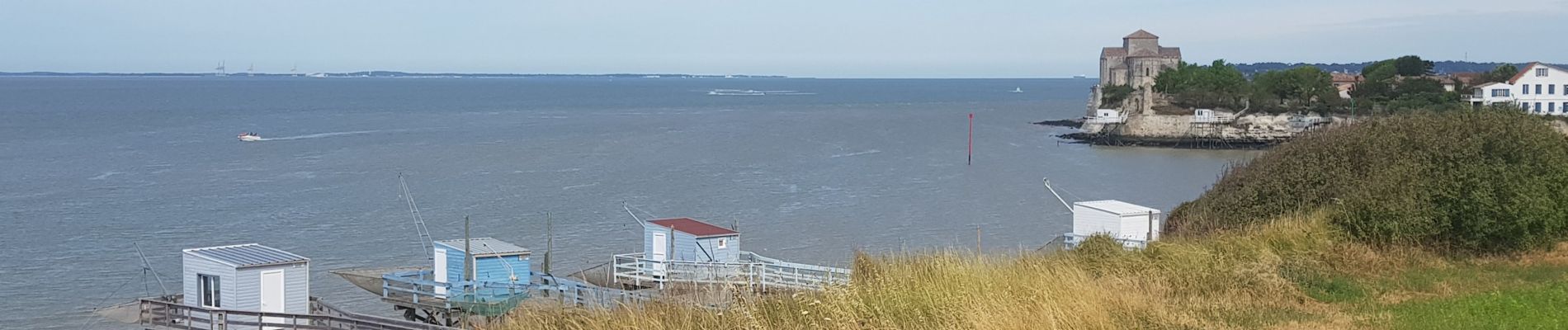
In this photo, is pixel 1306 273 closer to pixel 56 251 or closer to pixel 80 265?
pixel 80 265

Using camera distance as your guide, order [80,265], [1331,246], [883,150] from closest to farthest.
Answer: [1331,246], [80,265], [883,150]

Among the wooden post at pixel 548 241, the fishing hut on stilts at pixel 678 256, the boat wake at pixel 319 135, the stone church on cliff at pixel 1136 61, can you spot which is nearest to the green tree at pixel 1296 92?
the stone church on cliff at pixel 1136 61

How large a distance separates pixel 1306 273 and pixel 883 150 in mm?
46434

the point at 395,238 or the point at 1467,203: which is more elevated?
the point at 1467,203

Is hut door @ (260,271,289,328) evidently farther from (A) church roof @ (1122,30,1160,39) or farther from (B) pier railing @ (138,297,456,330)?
(A) church roof @ (1122,30,1160,39)

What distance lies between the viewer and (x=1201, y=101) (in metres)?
71.8

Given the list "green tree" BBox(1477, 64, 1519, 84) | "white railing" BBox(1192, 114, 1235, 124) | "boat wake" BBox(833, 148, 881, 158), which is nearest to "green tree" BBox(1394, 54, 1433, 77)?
"green tree" BBox(1477, 64, 1519, 84)

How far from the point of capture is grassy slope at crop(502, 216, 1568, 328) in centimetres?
796

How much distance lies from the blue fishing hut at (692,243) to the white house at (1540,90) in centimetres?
5083

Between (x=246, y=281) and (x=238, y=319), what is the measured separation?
0.57m

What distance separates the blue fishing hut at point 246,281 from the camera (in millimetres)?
15617

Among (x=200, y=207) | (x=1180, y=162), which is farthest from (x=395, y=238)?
(x=1180, y=162)

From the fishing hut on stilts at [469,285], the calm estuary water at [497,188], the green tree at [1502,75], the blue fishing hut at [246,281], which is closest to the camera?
the blue fishing hut at [246,281]

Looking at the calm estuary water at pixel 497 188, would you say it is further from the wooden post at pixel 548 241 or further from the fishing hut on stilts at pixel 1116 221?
the fishing hut on stilts at pixel 1116 221
